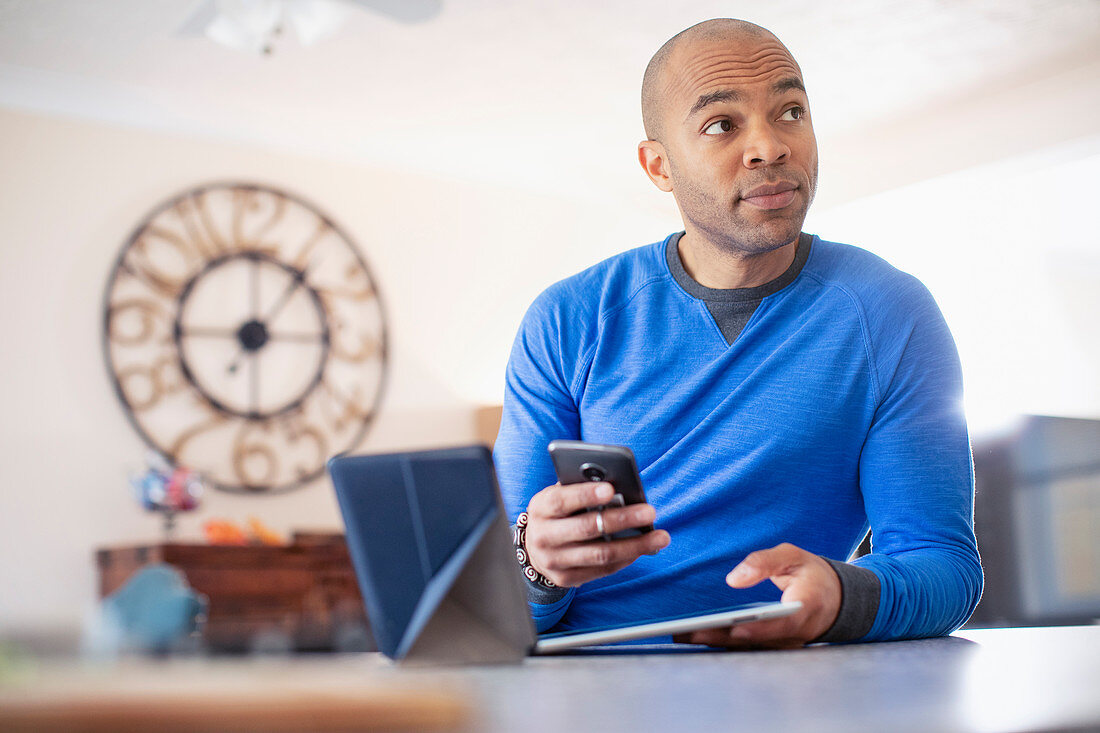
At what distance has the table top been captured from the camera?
0.16 metres

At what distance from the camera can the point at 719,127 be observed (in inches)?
47.9

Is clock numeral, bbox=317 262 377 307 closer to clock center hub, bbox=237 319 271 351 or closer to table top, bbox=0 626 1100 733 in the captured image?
clock center hub, bbox=237 319 271 351

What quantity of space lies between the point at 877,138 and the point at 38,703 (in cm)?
478

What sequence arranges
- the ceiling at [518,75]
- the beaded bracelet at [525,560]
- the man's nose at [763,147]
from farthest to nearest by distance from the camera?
the ceiling at [518,75] → the man's nose at [763,147] → the beaded bracelet at [525,560]

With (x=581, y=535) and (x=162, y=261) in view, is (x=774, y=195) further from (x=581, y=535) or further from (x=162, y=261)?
(x=162, y=261)

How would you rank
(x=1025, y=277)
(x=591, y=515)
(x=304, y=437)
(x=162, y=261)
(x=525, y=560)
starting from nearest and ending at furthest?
(x=591, y=515)
(x=525, y=560)
(x=162, y=261)
(x=304, y=437)
(x=1025, y=277)

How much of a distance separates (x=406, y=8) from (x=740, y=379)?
244cm

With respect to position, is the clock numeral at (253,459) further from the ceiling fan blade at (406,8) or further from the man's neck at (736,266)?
the man's neck at (736,266)

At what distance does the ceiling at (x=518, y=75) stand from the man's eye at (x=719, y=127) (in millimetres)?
2176

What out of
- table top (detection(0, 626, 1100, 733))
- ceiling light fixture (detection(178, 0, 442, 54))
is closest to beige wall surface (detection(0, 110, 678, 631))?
ceiling light fixture (detection(178, 0, 442, 54))

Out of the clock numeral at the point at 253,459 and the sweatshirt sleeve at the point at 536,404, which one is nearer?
the sweatshirt sleeve at the point at 536,404

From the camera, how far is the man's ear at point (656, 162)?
137cm

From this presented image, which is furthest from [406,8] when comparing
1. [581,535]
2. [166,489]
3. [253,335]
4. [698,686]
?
[698,686]

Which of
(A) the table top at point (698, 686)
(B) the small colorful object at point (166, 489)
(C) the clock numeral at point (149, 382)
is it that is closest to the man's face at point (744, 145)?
(A) the table top at point (698, 686)
